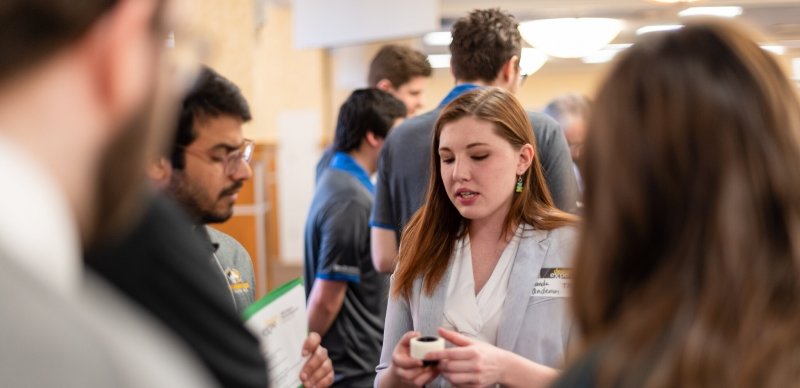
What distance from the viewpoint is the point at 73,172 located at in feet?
1.57

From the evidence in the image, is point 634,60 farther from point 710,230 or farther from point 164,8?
point 164,8

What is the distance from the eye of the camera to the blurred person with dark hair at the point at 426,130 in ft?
9.36

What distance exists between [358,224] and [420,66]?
1.22 meters

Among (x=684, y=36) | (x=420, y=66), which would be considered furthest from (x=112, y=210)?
(x=420, y=66)

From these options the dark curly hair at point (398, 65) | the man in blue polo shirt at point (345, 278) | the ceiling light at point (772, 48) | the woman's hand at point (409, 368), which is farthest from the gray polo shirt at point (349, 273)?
the ceiling light at point (772, 48)

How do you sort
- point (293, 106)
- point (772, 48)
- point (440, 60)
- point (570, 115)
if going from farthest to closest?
point (440, 60) < point (293, 106) < point (570, 115) < point (772, 48)

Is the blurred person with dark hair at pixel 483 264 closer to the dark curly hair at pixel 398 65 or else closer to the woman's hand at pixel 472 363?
the woman's hand at pixel 472 363

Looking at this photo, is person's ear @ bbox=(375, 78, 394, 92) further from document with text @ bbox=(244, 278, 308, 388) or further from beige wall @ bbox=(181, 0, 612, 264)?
beige wall @ bbox=(181, 0, 612, 264)

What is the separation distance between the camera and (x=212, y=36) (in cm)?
72

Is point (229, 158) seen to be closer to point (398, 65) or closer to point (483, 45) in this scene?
point (483, 45)

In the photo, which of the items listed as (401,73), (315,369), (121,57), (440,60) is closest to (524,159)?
(315,369)

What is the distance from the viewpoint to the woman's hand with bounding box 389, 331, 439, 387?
6.16 ft

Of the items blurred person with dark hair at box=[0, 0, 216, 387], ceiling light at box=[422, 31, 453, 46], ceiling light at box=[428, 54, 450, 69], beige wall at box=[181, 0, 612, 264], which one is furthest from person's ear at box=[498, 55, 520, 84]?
ceiling light at box=[428, 54, 450, 69]

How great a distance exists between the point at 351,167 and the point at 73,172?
2.98 metres
